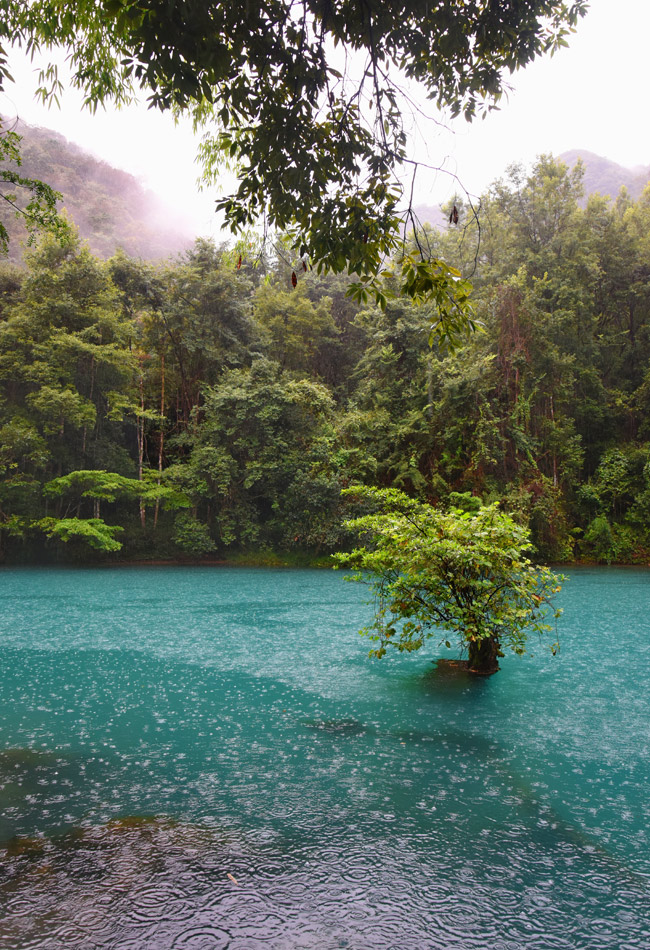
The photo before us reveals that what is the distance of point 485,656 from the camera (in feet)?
23.8

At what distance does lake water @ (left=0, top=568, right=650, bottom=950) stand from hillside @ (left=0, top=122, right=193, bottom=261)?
56403mm

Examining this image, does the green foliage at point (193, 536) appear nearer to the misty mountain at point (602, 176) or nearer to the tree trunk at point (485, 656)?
the tree trunk at point (485, 656)

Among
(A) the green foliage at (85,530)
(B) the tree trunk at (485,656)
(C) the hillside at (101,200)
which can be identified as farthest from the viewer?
(C) the hillside at (101,200)

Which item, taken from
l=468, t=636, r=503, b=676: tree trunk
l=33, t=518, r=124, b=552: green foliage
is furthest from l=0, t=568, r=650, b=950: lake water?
l=33, t=518, r=124, b=552: green foliage

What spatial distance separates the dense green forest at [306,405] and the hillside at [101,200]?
38.0 meters

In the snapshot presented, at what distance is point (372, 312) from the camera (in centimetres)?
2155

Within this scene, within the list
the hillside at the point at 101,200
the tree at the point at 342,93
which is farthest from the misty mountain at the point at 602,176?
the tree at the point at 342,93

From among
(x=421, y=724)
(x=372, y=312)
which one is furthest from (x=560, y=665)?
(x=372, y=312)

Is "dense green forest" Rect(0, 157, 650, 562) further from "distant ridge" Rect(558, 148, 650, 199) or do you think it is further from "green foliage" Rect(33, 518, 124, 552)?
"distant ridge" Rect(558, 148, 650, 199)

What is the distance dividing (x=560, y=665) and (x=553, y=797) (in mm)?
4009

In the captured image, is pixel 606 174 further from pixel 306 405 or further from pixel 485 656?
pixel 485 656

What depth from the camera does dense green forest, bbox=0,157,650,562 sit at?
19.9 metres

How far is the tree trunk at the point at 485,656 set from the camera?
7.21 m

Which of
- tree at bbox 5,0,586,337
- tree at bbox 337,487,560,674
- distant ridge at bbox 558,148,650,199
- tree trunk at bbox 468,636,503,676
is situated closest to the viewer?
tree at bbox 5,0,586,337
